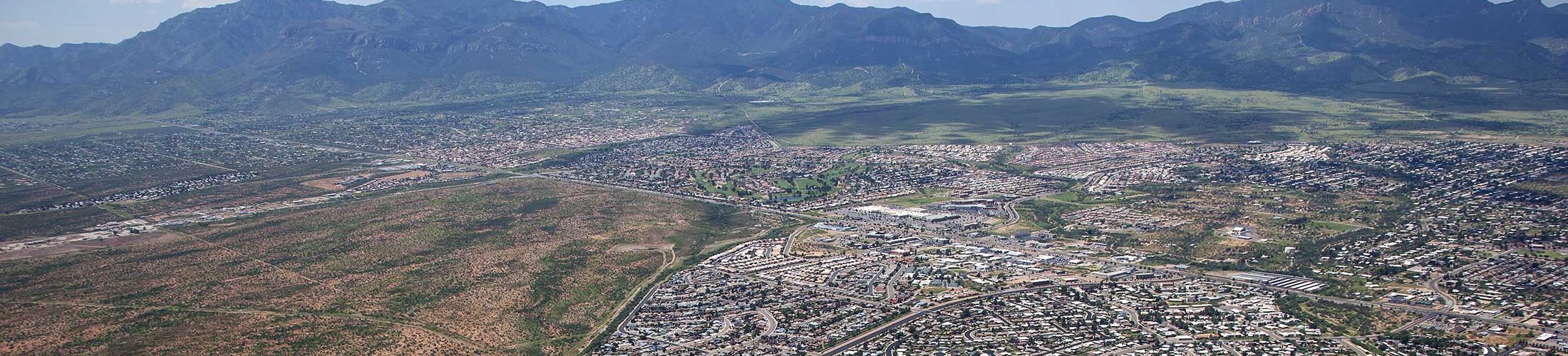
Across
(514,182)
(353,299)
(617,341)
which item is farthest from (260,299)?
(514,182)

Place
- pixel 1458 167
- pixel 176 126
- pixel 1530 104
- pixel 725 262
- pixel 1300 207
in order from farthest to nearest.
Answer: pixel 176 126 → pixel 1530 104 → pixel 1458 167 → pixel 1300 207 → pixel 725 262

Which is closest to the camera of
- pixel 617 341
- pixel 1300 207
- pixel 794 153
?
pixel 617 341

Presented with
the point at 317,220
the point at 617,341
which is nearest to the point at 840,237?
the point at 617,341

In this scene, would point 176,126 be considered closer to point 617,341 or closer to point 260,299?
point 260,299

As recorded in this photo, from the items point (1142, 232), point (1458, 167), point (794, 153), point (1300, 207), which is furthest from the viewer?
point (794, 153)

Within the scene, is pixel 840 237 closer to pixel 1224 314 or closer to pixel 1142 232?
pixel 1142 232

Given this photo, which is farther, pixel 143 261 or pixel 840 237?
pixel 840 237
